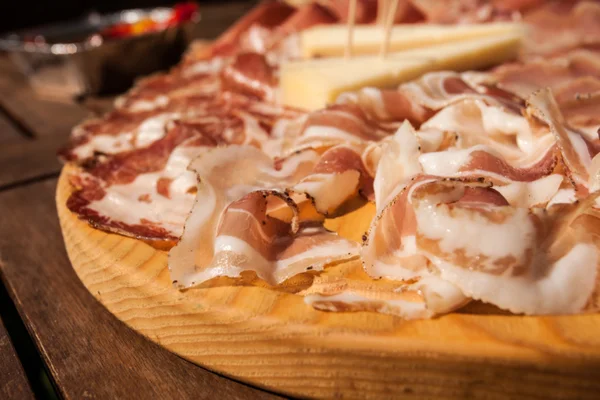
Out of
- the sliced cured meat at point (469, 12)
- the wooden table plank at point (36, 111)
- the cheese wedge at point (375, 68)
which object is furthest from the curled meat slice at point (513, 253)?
the wooden table plank at point (36, 111)

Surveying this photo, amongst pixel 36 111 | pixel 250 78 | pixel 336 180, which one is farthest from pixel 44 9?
pixel 336 180

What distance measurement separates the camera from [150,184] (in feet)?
3.27

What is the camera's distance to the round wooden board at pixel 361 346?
1.77ft

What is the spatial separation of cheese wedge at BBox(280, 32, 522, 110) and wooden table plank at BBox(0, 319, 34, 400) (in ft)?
2.78

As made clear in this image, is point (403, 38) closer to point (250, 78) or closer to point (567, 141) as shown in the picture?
point (250, 78)

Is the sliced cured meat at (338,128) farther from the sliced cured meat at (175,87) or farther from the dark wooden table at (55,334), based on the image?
the sliced cured meat at (175,87)

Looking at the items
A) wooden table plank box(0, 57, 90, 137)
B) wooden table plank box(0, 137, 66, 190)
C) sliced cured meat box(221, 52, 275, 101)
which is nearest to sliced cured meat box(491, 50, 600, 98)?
sliced cured meat box(221, 52, 275, 101)

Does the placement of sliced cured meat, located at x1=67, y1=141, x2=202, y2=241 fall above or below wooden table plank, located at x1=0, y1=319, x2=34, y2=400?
above

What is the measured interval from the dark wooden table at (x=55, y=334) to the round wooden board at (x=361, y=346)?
1.2 inches

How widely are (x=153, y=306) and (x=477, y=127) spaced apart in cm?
66

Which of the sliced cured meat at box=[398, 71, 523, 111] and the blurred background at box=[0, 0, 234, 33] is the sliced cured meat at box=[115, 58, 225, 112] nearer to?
the sliced cured meat at box=[398, 71, 523, 111]

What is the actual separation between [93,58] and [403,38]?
1.25 metres

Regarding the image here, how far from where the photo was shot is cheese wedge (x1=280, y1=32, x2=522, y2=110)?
1.25 meters

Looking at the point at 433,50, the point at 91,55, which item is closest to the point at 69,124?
the point at 91,55
